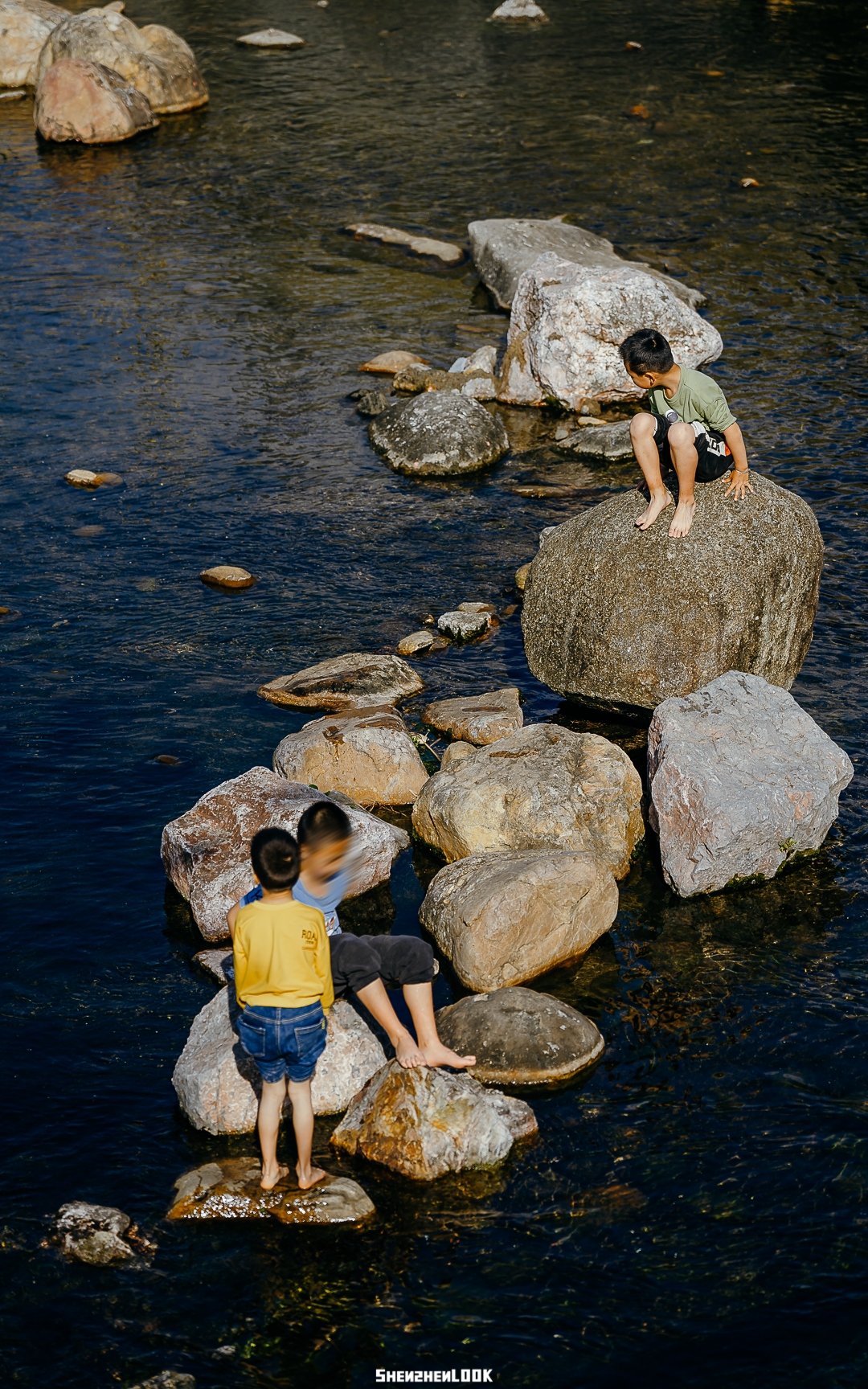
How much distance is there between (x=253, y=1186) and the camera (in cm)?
645

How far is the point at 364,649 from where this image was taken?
11789 mm

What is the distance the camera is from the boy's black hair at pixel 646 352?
9.28 metres

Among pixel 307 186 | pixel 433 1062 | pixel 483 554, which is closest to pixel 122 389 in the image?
pixel 483 554

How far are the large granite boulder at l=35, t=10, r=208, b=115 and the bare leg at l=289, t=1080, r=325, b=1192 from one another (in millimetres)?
27094

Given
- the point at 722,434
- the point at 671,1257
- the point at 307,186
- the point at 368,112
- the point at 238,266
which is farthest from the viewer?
the point at 368,112

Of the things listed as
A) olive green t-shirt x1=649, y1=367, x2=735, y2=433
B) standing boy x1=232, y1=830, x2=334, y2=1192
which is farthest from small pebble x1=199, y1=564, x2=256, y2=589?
standing boy x1=232, y1=830, x2=334, y2=1192

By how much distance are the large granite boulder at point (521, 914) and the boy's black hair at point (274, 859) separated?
74.1 inches

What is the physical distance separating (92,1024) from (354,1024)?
157 cm

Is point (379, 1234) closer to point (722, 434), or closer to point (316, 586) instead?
point (722, 434)

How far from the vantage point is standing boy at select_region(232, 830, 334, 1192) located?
20.4 feet

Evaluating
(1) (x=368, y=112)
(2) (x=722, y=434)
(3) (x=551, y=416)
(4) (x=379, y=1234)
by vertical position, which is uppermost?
(1) (x=368, y=112)

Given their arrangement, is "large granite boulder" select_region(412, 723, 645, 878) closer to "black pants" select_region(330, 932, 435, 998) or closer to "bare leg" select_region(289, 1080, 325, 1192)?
"black pants" select_region(330, 932, 435, 998)

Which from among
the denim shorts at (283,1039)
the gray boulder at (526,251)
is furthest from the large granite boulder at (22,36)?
the denim shorts at (283,1039)

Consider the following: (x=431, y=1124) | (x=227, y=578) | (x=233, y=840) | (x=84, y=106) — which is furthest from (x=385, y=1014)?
(x=84, y=106)
